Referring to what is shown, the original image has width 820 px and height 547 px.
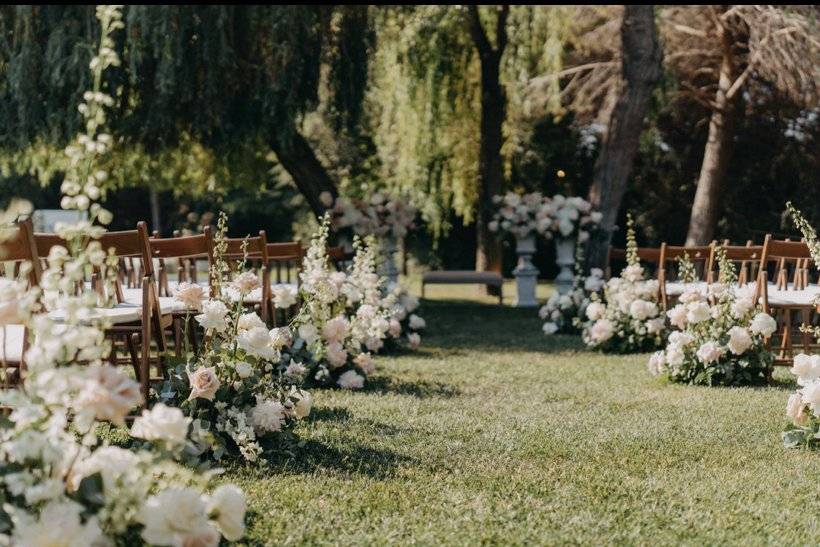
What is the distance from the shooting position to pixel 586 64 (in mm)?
18484

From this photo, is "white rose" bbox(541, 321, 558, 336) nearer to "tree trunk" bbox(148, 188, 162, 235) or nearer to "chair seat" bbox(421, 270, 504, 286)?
"chair seat" bbox(421, 270, 504, 286)

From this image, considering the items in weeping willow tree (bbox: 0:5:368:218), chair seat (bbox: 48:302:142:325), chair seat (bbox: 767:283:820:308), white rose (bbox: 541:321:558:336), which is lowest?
white rose (bbox: 541:321:558:336)

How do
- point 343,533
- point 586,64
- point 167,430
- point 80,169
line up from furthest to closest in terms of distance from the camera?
point 586,64 < point 343,533 < point 80,169 < point 167,430

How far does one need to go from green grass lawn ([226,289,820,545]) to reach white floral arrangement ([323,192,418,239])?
5697mm

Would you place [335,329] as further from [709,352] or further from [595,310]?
[595,310]

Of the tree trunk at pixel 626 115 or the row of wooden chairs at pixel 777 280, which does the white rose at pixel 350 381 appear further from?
the tree trunk at pixel 626 115

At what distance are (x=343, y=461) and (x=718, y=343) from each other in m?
3.26

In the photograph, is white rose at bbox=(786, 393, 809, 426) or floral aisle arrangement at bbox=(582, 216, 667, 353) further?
floral aisle arrangement at bbox=(582, 216, 667, 353)

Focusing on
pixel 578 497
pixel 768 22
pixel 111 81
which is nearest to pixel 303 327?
pixel 578 497

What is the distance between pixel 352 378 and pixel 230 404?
211cm

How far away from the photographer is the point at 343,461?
4.32 meters

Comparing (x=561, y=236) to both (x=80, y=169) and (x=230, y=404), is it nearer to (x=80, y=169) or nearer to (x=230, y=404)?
(x=230, y=404)

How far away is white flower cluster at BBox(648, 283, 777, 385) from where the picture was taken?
6.50 m

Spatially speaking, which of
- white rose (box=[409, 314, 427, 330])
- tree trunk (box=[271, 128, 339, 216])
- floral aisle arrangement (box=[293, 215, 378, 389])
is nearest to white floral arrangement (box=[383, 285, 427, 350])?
white rose (box=[409, 314, 427, 330])
